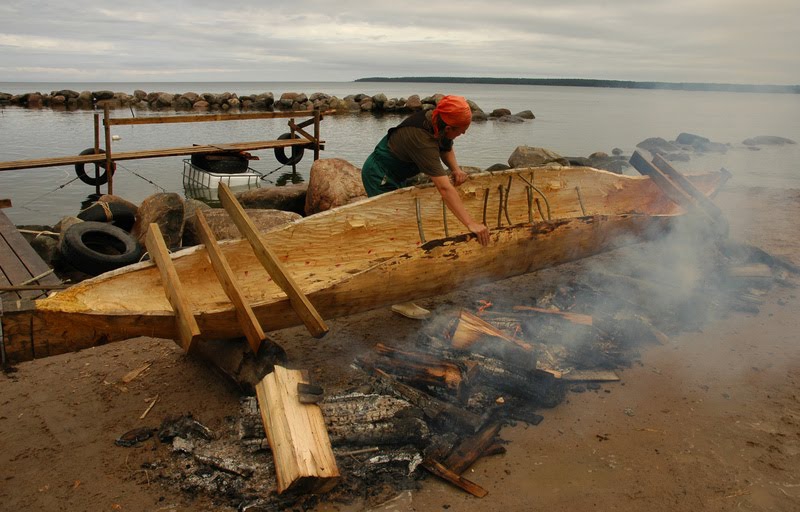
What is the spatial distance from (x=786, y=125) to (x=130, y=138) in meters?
42.5

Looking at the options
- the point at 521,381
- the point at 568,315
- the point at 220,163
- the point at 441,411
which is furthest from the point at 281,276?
the point at 220,163

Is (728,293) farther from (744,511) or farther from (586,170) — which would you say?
(744,511)

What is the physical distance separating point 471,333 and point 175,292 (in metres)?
2.41

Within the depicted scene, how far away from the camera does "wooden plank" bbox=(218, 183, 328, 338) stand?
374cm

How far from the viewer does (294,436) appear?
3268 mm

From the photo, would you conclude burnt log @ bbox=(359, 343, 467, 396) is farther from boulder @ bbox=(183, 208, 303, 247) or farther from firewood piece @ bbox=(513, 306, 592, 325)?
boulder @ bbox=(183, 208, 303, 247)

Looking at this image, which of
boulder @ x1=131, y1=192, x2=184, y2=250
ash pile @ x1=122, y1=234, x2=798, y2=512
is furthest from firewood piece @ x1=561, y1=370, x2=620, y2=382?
boulder @ x1=131, y1=192, x2=184, y2=250

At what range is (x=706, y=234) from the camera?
24.3ft

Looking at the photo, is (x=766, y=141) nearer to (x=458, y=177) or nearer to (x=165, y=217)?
(x=458, y=177)

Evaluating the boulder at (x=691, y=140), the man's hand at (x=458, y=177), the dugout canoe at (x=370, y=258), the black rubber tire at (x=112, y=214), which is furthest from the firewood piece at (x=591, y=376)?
the boulder at (x=691, y=140)

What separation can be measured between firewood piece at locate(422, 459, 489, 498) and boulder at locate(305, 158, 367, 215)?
748cm

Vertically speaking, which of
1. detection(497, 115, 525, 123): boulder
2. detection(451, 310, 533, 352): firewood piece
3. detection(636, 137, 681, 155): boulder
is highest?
detection(497, 115, 525, 123): boulder

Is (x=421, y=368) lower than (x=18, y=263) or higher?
lower

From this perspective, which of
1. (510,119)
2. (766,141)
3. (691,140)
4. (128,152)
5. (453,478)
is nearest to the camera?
(453,478)
